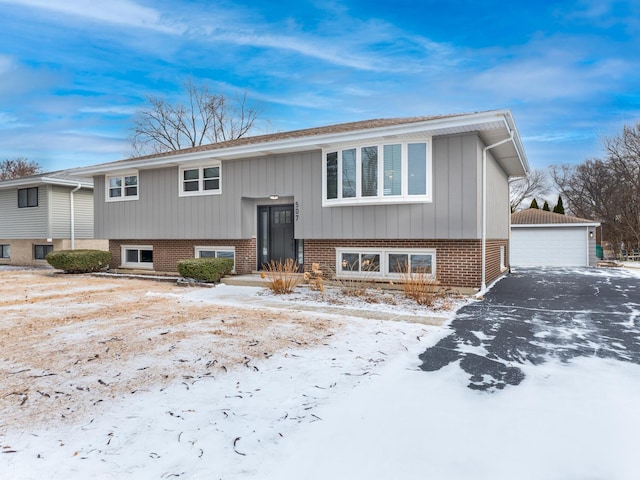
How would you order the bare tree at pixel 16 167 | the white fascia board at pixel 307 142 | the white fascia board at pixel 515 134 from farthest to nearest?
the bare tree at pixel 16 167
the white fascia board at pixel 307 142
the white fascia board at pixel 515 134

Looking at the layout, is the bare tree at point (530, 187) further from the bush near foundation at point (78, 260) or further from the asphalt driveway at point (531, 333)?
the bush near foundation at point (78, 260)

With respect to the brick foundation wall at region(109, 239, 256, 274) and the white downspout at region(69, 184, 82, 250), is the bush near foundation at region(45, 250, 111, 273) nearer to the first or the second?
the brick foundation wall at region(109, 239, 256, 274)

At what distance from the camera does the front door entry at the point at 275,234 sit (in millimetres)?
11492

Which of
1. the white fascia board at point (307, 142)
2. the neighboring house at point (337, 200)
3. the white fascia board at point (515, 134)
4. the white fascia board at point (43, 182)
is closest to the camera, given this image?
the white fascia board at point (515, 134)

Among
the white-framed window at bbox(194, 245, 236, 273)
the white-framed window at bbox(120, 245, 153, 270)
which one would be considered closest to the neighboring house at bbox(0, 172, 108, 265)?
the white-framed window at bbox(120, 245, 153, 270)

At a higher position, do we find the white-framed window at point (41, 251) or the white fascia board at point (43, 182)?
the white fascia board at point (43, 182)

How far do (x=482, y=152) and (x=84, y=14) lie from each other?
37.1 ft

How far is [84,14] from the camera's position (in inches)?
437

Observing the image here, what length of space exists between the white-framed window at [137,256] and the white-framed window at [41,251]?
6513mm

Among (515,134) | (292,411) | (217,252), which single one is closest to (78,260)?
(217,252)

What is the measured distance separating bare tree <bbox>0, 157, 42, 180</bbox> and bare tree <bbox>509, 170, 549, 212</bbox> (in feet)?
145

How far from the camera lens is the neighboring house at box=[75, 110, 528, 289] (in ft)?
28.4

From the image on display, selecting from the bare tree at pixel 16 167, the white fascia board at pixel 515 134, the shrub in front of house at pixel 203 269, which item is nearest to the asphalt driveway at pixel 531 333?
the white fascia board at pixel 515 134

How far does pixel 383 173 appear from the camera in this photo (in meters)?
9.11
